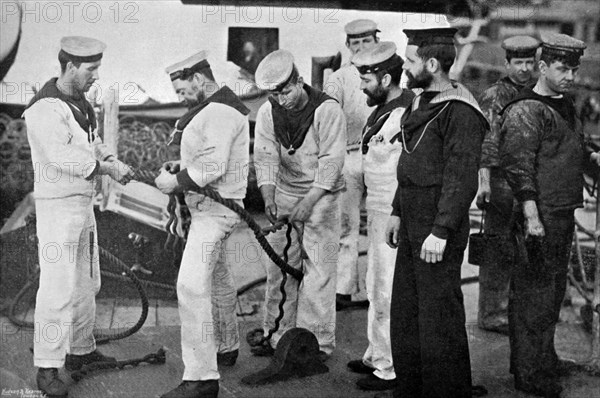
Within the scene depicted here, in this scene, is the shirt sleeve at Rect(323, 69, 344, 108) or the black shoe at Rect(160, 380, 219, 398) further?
the shirt sleeve at Rect(323, 69, 344, 108)

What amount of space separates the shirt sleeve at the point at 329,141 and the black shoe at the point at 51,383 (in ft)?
6.22

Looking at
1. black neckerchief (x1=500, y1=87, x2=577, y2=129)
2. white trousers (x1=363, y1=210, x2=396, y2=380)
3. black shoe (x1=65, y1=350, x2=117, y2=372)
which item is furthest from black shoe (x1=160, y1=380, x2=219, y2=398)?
black neckerchief (x1=500, y1=87, x2=577, y2=129)

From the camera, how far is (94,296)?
5.21 metres

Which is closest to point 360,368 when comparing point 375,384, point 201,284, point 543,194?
point 375,384

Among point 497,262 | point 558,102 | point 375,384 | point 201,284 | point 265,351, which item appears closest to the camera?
point 201,284

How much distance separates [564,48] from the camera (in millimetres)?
4953

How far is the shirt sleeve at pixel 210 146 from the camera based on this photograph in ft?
16.0

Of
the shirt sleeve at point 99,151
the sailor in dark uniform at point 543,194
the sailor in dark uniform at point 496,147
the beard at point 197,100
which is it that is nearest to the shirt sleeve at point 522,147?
the sailor in dark uniform at point 543,194

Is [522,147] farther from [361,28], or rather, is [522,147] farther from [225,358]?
[225,358]

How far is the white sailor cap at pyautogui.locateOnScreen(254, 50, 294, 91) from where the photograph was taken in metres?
5.09

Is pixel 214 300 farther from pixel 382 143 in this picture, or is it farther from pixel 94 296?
pixel 382 143

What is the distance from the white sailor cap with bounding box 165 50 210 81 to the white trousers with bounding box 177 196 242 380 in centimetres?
73

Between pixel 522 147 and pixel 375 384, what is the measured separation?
63.8 inches

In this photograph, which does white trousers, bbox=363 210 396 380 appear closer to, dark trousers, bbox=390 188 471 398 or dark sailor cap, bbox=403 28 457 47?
dark trousers, bbox=390 188 471 398
